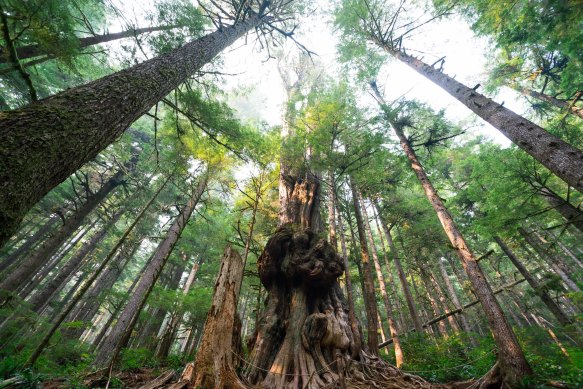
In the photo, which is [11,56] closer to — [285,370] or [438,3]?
[285,370]

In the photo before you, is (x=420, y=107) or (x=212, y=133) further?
(x=420, y=107)

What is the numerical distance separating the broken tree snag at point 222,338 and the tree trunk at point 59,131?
2.03 m

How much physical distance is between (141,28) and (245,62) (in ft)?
12.3

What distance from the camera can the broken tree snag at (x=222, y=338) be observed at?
100 inches

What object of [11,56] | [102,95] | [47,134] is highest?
[102,95]

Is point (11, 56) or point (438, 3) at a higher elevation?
point (438, 3)

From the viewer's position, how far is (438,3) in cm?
866

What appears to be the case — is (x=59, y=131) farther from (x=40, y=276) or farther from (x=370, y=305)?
(x=40, y=276)

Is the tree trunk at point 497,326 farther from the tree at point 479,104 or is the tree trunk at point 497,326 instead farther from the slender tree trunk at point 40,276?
the slender tree trunk at point 40,276

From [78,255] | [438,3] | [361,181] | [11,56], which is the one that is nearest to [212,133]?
[11,56]

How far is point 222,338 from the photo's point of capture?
2.87 meters

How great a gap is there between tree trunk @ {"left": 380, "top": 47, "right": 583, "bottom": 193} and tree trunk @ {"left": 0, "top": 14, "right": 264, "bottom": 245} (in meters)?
6.99

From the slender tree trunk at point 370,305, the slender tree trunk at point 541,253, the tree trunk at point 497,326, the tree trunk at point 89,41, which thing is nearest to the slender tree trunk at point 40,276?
the tree trunk at point 89,41

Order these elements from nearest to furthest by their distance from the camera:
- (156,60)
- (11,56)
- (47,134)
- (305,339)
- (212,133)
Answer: (47,134)
(11,56)
(156,60)
(305,339)
(212,133)
